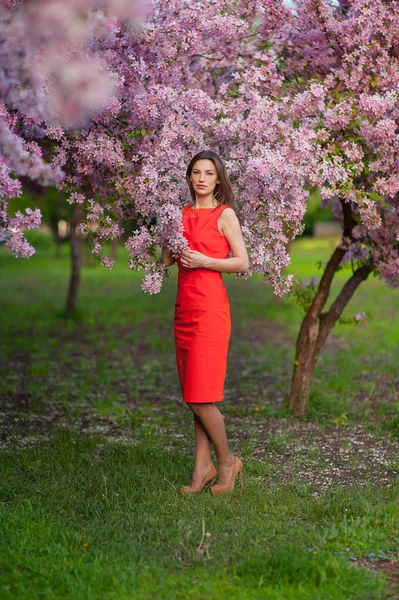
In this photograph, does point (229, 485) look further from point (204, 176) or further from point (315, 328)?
point (315, 328)

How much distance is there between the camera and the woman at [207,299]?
5.20 m

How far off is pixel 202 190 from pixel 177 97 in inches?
35.4

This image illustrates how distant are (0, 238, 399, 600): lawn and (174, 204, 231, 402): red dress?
2.60 feet

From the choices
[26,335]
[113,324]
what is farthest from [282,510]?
[113,324]

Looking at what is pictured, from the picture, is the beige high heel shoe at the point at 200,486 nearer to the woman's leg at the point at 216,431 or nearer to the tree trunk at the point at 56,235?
the woman's leg at the point at 216,431

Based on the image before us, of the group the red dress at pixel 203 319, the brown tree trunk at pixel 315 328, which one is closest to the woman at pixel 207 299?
the red dress at pixel 203 319

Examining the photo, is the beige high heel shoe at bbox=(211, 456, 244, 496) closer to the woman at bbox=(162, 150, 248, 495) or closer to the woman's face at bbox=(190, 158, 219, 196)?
the woman at bbox=(162, 150, 248, 495)

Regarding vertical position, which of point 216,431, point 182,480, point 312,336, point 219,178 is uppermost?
point 219,178

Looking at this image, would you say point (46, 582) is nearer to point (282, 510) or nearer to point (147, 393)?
point (282, 510)

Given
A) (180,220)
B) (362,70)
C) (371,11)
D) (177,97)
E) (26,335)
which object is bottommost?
(26,335)


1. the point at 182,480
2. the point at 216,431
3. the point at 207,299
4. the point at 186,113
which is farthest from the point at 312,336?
the point at 186,113

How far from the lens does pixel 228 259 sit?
5188mm

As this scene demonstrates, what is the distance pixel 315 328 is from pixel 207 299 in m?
2.92

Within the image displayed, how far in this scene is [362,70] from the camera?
630 cm
